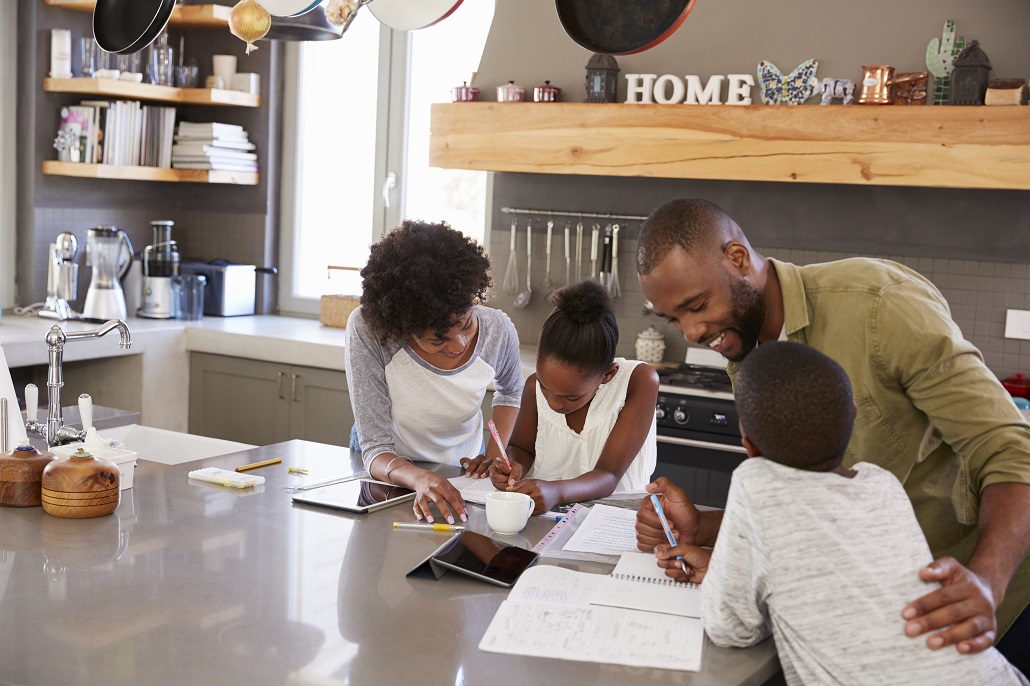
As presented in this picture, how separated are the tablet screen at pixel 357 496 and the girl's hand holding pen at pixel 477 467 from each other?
0.19m

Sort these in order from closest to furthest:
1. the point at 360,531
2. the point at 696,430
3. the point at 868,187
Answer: the point at 360,531
the point at 696,430
the point at 868,187

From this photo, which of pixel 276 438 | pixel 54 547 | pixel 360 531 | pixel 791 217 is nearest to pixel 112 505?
pixel 54 547

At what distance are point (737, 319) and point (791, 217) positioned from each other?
2380 mm

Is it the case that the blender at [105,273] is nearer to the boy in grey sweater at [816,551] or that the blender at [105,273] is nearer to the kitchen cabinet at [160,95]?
the kitchen cabinet at [160,95]

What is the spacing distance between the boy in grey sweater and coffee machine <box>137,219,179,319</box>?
153 inches

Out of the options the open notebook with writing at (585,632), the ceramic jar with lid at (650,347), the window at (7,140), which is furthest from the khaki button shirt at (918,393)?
the window at (7,140)

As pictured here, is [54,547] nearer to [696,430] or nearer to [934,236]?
A: [696,430]

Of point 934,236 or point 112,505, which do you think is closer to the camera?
point 112,505

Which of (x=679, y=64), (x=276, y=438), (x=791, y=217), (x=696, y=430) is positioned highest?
(x=679, y=64)

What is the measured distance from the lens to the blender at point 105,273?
4.48 meters

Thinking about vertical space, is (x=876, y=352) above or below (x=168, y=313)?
above

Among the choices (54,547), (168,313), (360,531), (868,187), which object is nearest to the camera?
(54,547)

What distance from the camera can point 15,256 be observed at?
465cm

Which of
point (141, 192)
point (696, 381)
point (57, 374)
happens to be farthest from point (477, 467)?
point (141, 192)
